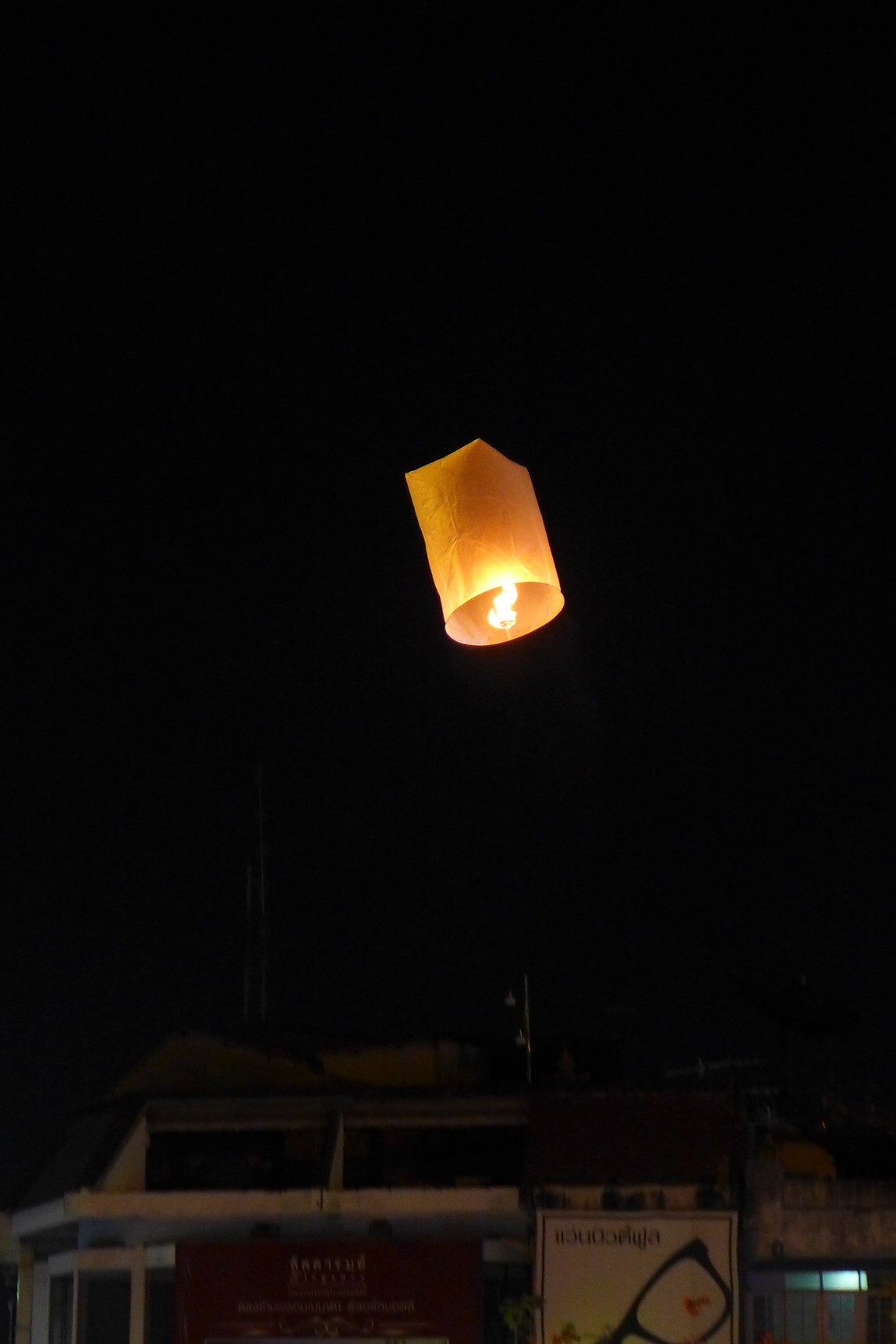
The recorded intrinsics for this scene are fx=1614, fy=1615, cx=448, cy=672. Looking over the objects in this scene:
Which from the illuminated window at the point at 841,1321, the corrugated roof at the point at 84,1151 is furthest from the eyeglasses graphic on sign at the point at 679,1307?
the corrugated roof at the point at 84,1151

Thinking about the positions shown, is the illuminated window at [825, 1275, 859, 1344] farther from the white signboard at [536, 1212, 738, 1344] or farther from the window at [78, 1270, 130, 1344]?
the window at [78, 1270, 130, 1344]

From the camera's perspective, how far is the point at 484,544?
698cm

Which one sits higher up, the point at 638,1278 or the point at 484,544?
the point at 484,544

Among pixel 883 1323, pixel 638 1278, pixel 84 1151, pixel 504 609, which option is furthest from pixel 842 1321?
pixel 504 609

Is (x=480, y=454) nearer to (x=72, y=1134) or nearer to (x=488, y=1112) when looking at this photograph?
(x=488, y=1112)

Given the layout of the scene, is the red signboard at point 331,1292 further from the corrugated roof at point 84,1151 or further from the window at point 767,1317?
the window at point 767,1317

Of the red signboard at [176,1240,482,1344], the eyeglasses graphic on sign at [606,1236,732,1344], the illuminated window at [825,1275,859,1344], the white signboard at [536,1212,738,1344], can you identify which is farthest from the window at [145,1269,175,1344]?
the illuminated window at [825,1275,859,1344]

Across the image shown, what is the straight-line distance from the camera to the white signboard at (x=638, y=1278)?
13.5 metres

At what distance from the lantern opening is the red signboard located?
8597 millimetres

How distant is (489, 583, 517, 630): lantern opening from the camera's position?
723 cm

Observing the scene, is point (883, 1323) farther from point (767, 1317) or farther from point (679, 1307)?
point (679, 1307)

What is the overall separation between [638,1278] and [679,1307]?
16.0 inches

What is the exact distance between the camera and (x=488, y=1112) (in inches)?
596

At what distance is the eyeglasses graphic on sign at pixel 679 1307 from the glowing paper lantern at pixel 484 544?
8.24m
